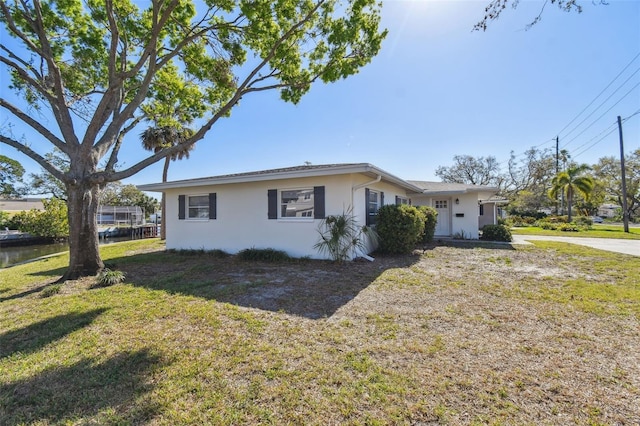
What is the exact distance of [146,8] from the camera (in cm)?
736

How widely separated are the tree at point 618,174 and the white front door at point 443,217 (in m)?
27.0

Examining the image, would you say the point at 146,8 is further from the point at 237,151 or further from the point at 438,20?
the point at 237,151

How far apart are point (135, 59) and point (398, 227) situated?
984cm

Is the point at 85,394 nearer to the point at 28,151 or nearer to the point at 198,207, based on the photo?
the point at 28,151

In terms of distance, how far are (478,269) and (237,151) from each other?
13453 mm

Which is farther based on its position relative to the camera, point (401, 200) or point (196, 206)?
point (401, 200)

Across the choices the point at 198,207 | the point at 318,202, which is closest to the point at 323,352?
the point at 318,202

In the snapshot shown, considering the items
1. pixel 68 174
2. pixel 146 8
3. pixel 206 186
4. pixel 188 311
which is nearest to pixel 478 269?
pixel 188 311

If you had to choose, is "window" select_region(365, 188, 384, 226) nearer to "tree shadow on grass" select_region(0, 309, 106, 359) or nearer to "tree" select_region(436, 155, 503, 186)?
"tree shadow on grass" select_region(0, 309, 106, 359)

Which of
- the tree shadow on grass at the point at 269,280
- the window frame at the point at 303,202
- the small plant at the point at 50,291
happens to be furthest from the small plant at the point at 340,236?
the small plant at the point at 50,291

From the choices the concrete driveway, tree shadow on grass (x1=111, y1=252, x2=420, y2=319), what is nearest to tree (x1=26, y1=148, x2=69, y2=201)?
tree shadow on grass (x1=111, y1=252, x2=420, y2=319)

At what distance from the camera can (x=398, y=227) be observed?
8312mm

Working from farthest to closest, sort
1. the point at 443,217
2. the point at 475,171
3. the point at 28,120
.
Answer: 1. the point at 475,171
2. the point at 443,217
3. the point at 28,120

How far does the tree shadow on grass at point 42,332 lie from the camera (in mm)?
3083
